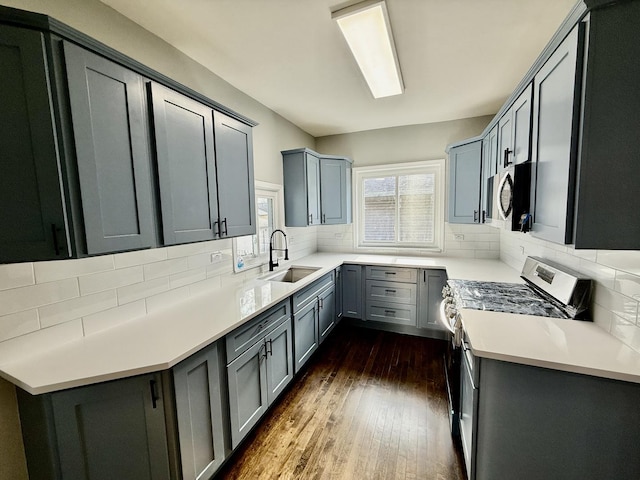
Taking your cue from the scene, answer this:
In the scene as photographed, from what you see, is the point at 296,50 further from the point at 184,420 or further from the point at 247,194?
the point at 184,420

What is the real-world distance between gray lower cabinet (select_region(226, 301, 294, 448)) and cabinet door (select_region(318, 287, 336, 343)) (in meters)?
0.65

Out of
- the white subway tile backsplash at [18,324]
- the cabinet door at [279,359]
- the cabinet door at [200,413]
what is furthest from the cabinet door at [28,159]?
the cabinet door at [279,359]

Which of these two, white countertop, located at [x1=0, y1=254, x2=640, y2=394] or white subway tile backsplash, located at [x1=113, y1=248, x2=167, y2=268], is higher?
white subway tile backsplash, located at [x1=113, y1=248, x2=167, y2=268]

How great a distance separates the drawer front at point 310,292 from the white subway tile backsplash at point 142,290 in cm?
99

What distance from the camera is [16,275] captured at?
1.18 m

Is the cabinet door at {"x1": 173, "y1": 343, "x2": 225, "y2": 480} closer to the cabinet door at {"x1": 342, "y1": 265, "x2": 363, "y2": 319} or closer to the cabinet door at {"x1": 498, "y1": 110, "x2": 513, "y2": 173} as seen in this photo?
the cabinet door at {"x1": 342, "y1": 265, "x2": 363, "y2": 319}

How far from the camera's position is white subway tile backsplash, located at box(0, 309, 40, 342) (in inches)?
45.1

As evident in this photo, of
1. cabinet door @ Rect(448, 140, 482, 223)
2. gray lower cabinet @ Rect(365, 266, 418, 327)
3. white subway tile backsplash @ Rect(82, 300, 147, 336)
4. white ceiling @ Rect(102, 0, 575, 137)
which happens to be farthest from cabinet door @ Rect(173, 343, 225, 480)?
cabinet door @ Rect(448, 140, 482, 223)

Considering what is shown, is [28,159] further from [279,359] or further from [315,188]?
[315,188]

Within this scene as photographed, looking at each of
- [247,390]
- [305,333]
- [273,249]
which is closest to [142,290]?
[247,390]

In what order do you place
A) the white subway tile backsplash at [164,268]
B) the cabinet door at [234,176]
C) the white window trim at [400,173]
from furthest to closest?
1. the white window trim at [400,173]
2. the cabinet door at [234,176]
3. the white subway tile backsplash at [164,268]

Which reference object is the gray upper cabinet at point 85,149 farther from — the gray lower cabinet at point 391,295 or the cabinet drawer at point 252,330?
the gray lower cabinet at point 391,295

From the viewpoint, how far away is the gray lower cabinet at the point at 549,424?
42.8 inches

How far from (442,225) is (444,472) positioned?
2.75 metres
